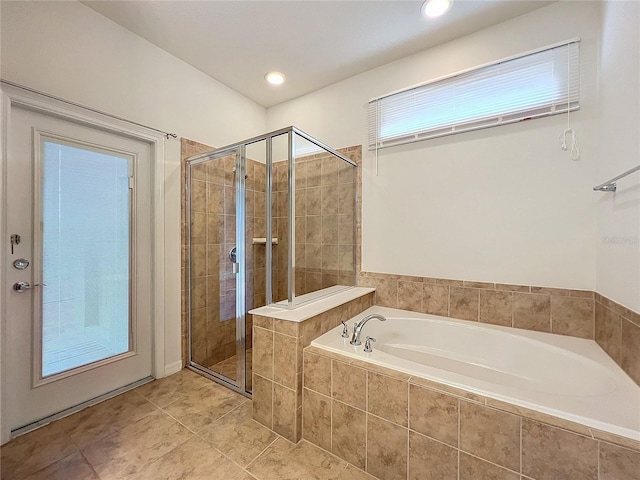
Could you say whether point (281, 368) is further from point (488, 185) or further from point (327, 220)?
point (488, 185)

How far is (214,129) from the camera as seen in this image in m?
2.54

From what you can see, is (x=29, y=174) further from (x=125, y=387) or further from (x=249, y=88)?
(x=249, y=88)

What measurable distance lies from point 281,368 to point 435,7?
253 cm

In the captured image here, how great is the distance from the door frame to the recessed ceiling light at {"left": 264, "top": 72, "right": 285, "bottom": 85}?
3.77ft

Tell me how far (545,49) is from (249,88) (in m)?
2.47

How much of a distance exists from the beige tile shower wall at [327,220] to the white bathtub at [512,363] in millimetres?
485

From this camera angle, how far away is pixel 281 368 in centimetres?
153

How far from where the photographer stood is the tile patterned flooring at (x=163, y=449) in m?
1.27

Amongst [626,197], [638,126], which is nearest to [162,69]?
[638,126]

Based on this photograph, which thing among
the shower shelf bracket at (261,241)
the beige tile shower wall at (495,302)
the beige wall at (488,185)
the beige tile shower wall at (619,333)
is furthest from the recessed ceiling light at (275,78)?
the beige tile shower wall at (619,333)

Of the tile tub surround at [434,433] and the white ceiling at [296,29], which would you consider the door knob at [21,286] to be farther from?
the white ceiling at [296,29]

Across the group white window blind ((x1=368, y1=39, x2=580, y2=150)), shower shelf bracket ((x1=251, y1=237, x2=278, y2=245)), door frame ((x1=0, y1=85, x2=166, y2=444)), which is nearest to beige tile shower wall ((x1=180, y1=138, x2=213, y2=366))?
door frame ((x1=0, y1=85, x2=166, y2=444))

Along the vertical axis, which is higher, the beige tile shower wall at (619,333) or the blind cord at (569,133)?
the blind cord at (569,133)

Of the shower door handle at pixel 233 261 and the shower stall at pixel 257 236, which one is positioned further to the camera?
the shower door handle at pixel 233 261
